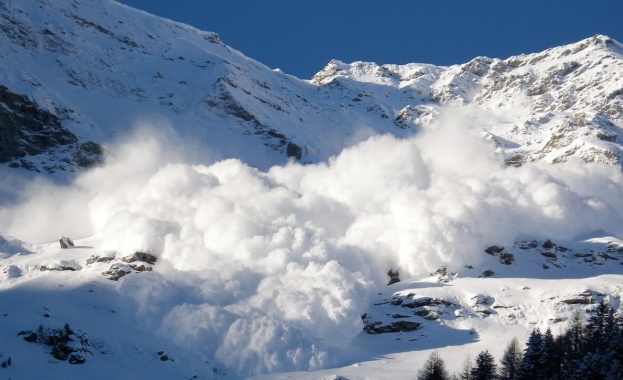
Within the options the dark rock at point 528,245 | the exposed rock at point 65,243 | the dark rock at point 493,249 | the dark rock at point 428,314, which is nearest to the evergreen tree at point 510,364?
the dark rock at point 428,314

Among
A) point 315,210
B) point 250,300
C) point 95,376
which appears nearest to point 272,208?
point 315,210

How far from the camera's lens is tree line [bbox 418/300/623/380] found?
65.8 m

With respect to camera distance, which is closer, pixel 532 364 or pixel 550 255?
pixel 532 364

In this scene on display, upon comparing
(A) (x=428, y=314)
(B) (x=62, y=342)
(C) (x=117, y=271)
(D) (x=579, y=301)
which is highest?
(C) (x=117, y=271)

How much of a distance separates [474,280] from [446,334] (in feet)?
68.0

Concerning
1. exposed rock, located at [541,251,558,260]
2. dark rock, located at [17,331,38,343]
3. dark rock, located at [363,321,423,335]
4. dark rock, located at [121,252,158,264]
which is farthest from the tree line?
dark rock, located at [121,252,158,264]

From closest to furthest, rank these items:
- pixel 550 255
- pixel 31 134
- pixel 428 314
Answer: pixel 428 314 < pixel 550 255 < pixel 31 134

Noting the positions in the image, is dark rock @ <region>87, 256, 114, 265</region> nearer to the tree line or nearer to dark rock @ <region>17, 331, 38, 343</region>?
dark rock @ <region>17, 331, 38, 343</region>

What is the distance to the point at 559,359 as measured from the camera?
79.3 m

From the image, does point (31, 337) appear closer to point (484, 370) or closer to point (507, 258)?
point (484, 370)

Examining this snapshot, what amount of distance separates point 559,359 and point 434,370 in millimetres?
13383

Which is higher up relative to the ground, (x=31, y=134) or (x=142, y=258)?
(x=31, y=134)

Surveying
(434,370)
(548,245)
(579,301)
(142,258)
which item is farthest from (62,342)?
(548,245)

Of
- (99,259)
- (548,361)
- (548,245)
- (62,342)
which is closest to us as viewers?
(548,361)
